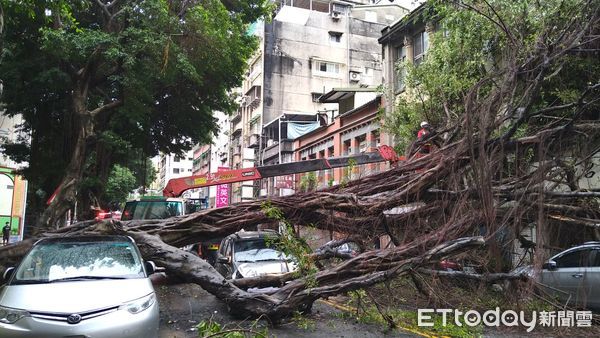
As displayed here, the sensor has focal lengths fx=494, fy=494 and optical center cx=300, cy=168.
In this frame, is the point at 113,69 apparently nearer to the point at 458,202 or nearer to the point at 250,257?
the point at 250,257

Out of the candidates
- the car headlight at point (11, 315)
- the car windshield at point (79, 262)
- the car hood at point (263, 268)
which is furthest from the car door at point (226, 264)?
the car headlight at point (11, 315)

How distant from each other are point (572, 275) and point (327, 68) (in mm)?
37122

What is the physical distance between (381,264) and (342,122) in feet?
68.2

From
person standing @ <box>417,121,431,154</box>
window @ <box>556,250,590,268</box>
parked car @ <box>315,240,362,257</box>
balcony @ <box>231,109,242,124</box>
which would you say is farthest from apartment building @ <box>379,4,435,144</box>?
balcony @ <box>231,109,242,124</box>

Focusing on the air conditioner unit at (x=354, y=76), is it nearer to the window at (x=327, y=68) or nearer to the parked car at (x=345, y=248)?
the window at (x=327, y=68)

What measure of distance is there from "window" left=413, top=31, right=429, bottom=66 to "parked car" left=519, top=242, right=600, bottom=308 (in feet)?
44.6

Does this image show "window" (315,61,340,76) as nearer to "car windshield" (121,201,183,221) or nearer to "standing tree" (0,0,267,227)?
"standing tree" (0,0,267,227)

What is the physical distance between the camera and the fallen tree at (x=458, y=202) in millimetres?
7758

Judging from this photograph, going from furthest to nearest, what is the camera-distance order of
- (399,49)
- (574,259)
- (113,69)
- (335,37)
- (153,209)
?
(335,37) < (399,49) < (153,209) < (113,69) < (574,259)

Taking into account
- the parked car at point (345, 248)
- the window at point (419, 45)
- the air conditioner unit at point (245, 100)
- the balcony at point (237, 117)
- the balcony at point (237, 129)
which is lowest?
the parked car at point (345, 248)

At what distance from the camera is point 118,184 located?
47.0 meters

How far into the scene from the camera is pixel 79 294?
5754mm

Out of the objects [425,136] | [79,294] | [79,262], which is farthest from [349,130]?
[79,294]

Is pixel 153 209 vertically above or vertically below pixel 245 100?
below
